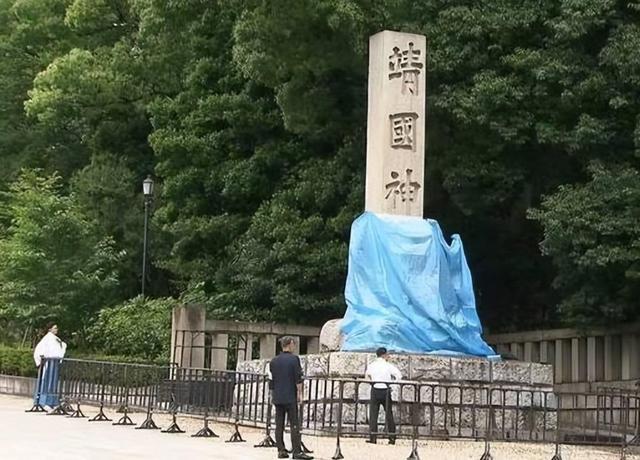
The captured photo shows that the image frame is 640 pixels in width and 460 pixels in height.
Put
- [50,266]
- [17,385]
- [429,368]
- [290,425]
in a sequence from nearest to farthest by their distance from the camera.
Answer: [290,425] → [429,368] → [17,385] → [50,266]

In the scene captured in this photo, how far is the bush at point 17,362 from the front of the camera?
2433 centimetres

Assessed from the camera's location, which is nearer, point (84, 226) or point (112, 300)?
point (84, 226)

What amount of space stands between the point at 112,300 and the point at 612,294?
1407cm

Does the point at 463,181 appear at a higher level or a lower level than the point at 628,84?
lower

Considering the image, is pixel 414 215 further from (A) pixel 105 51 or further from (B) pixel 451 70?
(A) pixel 105 51

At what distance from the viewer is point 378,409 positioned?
1366 cm

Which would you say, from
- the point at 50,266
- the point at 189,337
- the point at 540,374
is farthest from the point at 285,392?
the point at 50,266

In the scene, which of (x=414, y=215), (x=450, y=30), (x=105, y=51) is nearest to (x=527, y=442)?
(x=414, y=215)

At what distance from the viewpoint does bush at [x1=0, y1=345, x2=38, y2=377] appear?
79.8ft

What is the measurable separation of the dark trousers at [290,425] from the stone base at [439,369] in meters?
3.66

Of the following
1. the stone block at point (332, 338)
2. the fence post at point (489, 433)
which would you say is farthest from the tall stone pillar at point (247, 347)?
the fence post at point (489, 433)

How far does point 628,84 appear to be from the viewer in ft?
63.8

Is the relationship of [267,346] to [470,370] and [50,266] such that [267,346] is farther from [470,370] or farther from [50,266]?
[470,370]

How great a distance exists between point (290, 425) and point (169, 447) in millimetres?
1724
